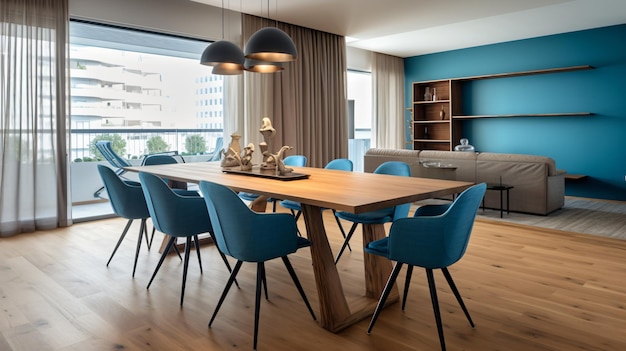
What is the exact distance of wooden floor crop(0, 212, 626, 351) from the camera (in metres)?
2.09

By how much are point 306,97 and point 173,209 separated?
4064mm

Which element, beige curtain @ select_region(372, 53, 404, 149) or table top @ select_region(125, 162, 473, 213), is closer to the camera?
table top @ select_region(125, 162, 473, 213)

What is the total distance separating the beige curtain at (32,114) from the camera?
4.17 meters

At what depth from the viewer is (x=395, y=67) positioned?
28.6ft

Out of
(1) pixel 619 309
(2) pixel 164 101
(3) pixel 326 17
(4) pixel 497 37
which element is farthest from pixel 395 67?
(1) pixel 619 309

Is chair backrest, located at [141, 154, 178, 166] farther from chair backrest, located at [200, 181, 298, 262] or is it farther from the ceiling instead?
chair backrest, located at [200, 181, 298, 262]

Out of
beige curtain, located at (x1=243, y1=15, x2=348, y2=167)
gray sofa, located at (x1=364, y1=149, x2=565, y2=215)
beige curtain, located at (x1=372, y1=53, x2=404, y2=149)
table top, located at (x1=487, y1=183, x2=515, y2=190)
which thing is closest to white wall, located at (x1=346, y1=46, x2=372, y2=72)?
beige curtain, located at (x1=372, y1=53, x2=404, y2=149)

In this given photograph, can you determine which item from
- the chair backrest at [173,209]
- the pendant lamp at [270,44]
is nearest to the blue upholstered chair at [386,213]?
the chair backrest at [173,209]

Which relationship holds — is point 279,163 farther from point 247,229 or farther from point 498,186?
point 498,186

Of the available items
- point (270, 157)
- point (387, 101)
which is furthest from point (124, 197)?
point (387, 101)

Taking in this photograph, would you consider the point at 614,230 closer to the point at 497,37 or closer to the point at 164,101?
the point at 497,37

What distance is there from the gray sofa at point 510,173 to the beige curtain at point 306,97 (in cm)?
149

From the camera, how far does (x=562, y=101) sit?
273 inches

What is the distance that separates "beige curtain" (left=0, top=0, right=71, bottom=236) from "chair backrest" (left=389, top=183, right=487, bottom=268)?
382 centimetres
